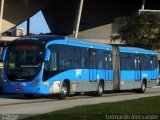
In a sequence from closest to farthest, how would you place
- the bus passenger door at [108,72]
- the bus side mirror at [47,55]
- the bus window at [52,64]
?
1. the bus side mirror at [47,55]
2. the bus window at [52,64]
3. the bus passenger door at [108,72]

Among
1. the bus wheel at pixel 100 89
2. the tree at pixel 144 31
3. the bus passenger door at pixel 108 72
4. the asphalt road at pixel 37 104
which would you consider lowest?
the asphalt road at pixel 37 104

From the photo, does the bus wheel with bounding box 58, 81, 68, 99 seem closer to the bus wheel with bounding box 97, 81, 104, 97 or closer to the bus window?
the bus window

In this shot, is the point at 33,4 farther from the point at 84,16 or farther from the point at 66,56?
the point at 66,56

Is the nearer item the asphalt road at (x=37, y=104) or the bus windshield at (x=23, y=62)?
the asphalt road at (x=37, y=104)

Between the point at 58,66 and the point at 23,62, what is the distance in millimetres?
1631

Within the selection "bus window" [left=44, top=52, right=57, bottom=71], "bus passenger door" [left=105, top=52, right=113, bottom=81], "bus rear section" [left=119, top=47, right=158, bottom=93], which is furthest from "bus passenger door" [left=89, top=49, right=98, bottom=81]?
"bus window" [left=44, top=52, right=57, bottom=71]

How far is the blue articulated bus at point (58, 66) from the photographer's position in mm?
23953

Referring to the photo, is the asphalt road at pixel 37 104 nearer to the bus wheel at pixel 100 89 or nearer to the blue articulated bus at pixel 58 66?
the blue articulated bus at pixel 58 66

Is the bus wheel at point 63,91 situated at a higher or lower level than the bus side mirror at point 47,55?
lower

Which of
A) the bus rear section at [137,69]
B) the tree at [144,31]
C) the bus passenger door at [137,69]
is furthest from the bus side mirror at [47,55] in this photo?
the tree at [144,31]

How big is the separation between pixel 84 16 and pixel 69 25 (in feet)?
10.8

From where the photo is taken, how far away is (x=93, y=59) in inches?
1123

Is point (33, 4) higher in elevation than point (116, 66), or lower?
higher

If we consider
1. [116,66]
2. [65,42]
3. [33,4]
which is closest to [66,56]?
[65,42]
